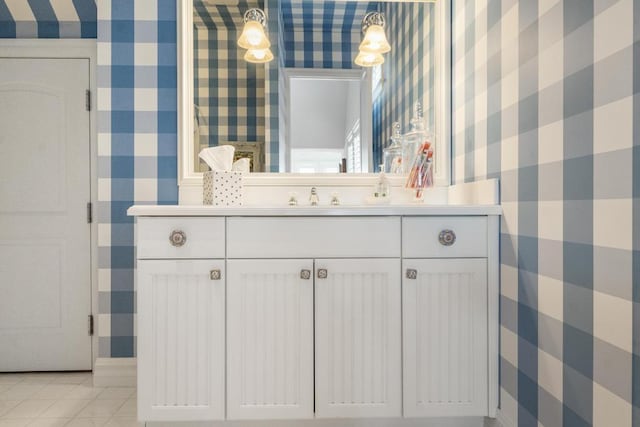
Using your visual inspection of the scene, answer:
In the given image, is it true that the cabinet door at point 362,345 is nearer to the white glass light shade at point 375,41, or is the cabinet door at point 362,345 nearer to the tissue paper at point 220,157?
the tissue paper at point 220,157

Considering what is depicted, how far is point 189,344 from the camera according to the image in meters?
1.30

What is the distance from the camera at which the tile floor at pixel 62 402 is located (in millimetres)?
1548

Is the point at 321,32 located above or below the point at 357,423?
above

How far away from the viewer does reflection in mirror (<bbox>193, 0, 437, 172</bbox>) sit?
5.78 feet

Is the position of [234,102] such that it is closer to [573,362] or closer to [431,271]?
[431,271]

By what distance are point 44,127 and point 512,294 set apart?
7.62 ft

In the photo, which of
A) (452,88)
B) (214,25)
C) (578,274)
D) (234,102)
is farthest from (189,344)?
(452,88)

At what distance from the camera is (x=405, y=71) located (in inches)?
70.7

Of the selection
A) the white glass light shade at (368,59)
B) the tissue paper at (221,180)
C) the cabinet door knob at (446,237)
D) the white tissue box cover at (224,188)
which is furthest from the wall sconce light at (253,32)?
→ the cabinet door knob at (446,237)

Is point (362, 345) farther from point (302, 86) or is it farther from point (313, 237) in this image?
point (302, 86)

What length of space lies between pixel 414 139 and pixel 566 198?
86cm

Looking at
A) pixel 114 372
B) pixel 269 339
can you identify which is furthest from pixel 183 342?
pixel 114 372

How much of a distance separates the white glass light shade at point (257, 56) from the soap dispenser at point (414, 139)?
73 cm

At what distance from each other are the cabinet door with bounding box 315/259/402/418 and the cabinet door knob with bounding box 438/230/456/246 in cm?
18
